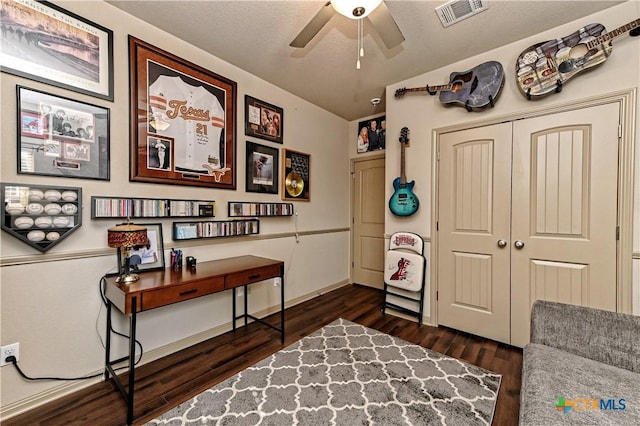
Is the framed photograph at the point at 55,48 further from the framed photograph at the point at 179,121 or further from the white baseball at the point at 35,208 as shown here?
the white baseball at the point at 35,208

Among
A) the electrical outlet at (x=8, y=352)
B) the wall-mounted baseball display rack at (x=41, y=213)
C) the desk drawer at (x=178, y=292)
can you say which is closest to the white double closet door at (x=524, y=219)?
the desk drawer at (x=178, y=292)

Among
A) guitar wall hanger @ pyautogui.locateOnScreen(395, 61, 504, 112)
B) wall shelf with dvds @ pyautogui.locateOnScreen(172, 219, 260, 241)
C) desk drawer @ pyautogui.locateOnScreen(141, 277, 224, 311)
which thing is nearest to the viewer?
desk drawer @ pyautogui.locateOnScreen(141, 277, 224, 311)

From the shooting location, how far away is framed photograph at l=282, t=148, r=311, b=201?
319 cm

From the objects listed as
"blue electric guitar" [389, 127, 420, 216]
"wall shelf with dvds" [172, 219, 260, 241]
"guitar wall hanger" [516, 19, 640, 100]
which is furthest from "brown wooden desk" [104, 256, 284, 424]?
"guitar wall hanger" [516, 19, 640, 100]

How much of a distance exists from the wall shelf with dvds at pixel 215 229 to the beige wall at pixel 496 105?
160 cm

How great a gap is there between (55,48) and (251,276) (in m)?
2.01

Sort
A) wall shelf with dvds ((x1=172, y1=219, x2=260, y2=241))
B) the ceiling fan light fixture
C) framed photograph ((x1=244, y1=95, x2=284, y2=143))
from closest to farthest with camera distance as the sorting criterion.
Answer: the ceiling fan light fixture < wall shelf with dvds ((x1=172, y1=219, x2=260, y2=241)) < framed photograph ((x1=244, y1=95, x2=284, y2=143))

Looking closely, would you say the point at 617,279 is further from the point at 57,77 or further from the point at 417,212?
the point at 57,77

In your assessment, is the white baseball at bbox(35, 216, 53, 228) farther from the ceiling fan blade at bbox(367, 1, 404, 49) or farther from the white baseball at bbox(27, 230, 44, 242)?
the ceiling fan blade at bbox(367, 1, 404, 49)

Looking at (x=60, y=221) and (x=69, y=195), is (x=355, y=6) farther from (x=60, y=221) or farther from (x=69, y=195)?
(x=60, y=221)

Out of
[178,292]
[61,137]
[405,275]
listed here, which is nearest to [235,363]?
[178,292]

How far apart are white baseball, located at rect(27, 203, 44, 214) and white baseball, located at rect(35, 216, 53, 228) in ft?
0.13

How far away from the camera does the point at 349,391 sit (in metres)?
1.75

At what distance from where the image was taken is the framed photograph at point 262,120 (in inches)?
109
